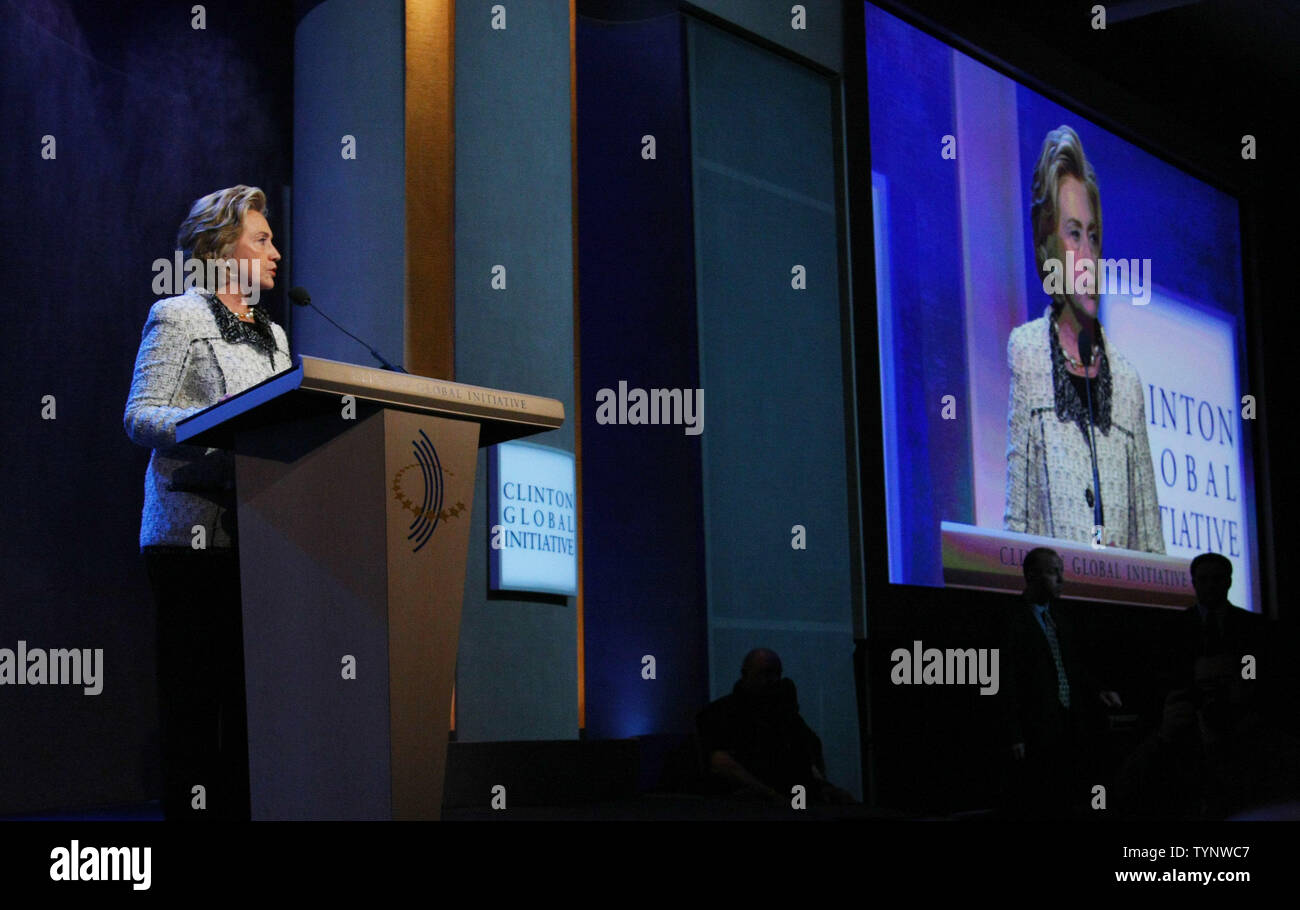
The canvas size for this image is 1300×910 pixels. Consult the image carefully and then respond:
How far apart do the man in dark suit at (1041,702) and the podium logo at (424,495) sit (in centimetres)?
294

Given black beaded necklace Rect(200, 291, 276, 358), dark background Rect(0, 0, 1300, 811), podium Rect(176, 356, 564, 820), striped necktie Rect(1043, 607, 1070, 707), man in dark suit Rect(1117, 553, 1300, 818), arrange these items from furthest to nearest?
striped necktie Rect(1043, 607, 1070, 707) → dark background Rect(0, 0, 1300, 811) → man in dark suit Rect(1117, 553, 1300, 818) → black beaded necklace Rect(200, 291, 276, 358) → podium Rect(176, 356, 564, 820)

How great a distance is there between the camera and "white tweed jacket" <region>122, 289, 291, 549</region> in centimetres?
206

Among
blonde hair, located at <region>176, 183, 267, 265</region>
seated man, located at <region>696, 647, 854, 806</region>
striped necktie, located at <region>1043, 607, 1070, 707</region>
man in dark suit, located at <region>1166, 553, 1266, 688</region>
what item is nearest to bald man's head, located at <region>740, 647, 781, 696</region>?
seated man, located at <region>696, 647, 854, 806</region>

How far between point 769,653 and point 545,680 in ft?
2.53

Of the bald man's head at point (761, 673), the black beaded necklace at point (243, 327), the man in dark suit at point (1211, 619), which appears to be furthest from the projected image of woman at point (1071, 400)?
the black beaded necklace at point (243, 327)

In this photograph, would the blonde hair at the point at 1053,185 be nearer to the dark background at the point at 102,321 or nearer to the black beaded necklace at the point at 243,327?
the dark background at the point at 102,321

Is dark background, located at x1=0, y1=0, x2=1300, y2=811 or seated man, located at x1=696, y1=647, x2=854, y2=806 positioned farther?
seated man, located at x1=696, y1=647, x2=854, y2=806

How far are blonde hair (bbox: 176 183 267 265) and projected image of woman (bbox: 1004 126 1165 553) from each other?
14.0 feet

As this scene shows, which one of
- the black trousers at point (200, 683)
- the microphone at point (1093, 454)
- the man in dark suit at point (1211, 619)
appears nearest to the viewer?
the black trousers at point (200, 683)

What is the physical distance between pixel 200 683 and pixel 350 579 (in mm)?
376

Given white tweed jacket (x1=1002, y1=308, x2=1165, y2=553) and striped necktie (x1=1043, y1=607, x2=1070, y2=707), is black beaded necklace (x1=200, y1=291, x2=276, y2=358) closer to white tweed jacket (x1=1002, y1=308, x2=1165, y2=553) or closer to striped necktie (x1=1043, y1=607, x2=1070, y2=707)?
striped necktie (x1=1043, y1=607, x2=1070, y2=707)

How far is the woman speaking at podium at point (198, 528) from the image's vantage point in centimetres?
204

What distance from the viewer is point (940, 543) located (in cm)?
552

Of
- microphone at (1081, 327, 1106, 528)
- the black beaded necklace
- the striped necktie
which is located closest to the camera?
the black beaded necklace
